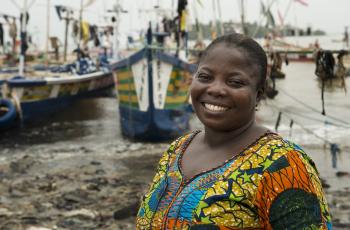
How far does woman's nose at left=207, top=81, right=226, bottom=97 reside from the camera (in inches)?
55.7

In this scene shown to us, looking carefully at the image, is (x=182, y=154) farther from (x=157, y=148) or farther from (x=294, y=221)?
(x=157, y=148)

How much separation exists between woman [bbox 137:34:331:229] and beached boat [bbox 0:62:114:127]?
1071cm

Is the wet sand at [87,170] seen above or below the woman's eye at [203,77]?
below

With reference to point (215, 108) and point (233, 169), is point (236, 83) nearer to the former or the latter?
point (215, 108)

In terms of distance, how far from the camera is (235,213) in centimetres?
126

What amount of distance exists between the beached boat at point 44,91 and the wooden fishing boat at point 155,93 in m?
2.87

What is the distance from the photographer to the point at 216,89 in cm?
143

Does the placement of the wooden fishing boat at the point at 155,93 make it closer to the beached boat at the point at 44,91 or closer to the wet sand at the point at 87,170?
the wet sand at the point at 87,170

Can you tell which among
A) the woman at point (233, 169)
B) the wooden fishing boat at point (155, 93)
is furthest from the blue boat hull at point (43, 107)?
the woman at point (233, 169)

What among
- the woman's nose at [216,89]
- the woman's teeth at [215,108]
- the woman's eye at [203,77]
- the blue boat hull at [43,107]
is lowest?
the blue boat hull at [43,107]

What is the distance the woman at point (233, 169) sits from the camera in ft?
4.08

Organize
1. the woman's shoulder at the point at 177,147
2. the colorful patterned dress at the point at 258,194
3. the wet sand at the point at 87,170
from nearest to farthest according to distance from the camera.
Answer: the colorful patterned dress at the point at 258,194 → the woman's shoulder at the point at 177,147 → the wet sand at the point at 87,170

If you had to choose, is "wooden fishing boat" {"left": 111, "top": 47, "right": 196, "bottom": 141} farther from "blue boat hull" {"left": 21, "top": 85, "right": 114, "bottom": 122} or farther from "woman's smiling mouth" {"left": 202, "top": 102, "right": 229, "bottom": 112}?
"woman's smiling mouth" {"left": 202, "top": 102, "right": 229, "bottom": 112}

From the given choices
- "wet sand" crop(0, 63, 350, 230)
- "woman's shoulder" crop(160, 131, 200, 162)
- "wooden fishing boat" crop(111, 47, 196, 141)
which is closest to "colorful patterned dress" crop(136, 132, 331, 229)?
"woman's shoulder" crop(160, 131, 200, 162)
